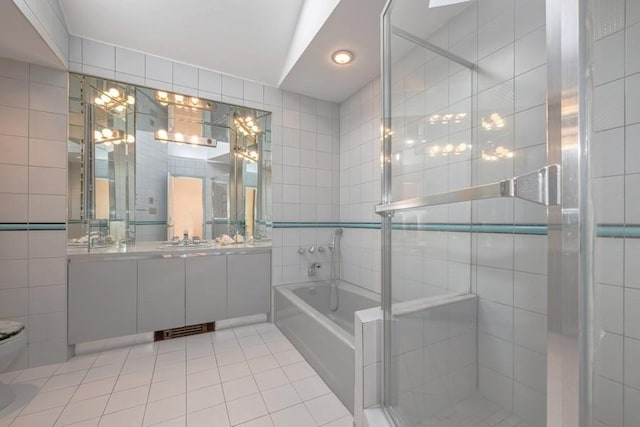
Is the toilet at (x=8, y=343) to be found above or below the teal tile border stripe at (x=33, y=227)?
below

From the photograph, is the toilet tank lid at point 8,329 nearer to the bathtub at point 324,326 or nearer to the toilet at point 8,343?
the toilet at point 8,343

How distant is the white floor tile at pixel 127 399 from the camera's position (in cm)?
140

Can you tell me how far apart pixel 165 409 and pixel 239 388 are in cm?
39

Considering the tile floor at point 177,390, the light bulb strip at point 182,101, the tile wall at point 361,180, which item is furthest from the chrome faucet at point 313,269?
the light bulb strip at point 182,101

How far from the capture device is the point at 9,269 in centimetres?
171

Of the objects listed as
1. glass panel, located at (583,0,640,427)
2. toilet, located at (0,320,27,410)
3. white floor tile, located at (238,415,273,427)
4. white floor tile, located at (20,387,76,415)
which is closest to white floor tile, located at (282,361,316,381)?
white floor tile, located at (238,415,273,427)

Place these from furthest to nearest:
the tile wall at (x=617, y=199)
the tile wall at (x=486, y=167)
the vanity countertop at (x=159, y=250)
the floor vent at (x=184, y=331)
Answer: the floor vent at (x=184, y=331), the vanity countertop at (x=159, y=250), the tile wall at (x=486, y=167), the tile wall at (x=617, y=199)

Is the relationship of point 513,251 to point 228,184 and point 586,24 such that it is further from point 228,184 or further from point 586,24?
point 228,184

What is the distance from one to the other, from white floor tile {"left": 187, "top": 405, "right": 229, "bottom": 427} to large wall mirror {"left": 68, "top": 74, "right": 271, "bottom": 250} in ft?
4.99

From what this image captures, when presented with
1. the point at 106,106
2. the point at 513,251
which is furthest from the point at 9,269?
the point at 513,251

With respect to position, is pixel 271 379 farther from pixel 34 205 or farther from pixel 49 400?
pixel 34 205

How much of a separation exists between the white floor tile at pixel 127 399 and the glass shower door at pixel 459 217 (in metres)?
1.39

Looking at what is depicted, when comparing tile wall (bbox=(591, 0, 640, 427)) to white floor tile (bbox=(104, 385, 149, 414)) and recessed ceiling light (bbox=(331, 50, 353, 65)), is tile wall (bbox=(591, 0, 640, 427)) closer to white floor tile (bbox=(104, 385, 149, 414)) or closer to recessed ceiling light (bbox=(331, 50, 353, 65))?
recessed ceiling light (bbox=(331, 50, 353, 65))

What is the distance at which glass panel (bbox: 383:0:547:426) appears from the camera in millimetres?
961
